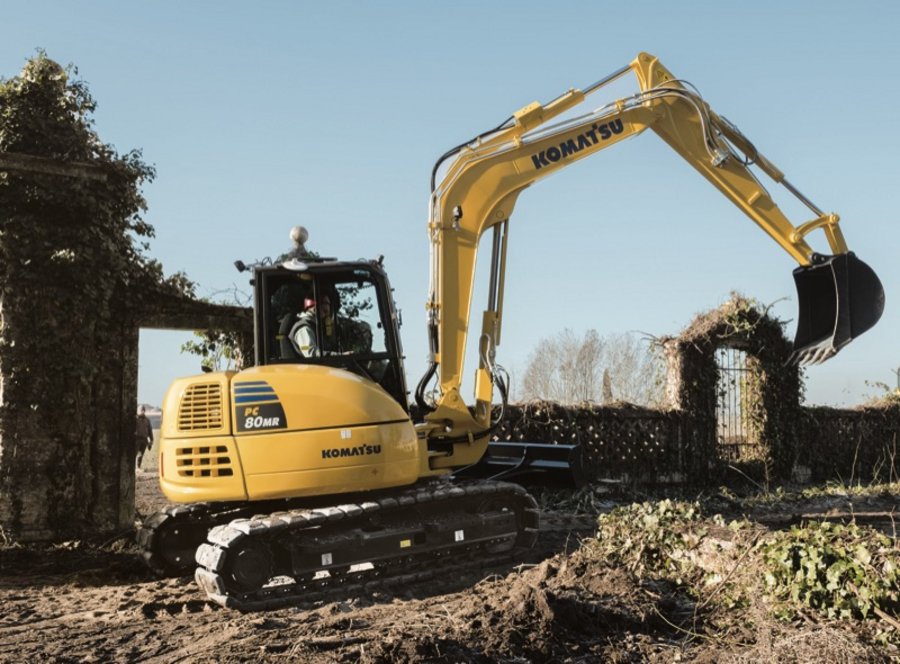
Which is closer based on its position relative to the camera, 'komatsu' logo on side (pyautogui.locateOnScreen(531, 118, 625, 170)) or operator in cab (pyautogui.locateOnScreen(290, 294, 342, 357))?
operator in cab (pyautogui.locateOnScreen(290, 294, 342, 357))

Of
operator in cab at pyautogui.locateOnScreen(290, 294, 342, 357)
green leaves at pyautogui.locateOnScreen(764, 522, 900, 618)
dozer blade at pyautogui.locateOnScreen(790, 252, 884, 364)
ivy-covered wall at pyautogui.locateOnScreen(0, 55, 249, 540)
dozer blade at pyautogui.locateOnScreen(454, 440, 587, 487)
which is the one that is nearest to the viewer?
green leaves at pyautogui.locateOnScreen(764, 522, 900, 618)

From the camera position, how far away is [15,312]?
10.1 metres

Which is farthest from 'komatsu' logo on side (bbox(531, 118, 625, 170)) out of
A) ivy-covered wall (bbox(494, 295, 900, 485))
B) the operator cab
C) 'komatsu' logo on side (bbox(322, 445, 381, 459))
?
ivy-covered wall (bbox(494, 295, 900, 485))

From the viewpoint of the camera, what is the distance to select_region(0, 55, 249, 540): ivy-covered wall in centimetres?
1013

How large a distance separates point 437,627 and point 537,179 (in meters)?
4.79

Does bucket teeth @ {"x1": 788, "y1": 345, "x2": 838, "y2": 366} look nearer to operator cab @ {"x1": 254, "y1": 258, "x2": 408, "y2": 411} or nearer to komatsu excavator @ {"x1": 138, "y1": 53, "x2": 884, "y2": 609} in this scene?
komatsu excavator @ {"x1": 138, "y1": 53, "x2": 884, "y2": 609}

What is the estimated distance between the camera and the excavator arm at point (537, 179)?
27.1ft

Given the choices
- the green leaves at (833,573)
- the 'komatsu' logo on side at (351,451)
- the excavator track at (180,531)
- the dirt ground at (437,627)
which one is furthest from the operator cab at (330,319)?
the green leaves at (833,573)

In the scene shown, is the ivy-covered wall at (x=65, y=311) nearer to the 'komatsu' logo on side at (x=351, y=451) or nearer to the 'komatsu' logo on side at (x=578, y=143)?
the 'komatsu' logo on side at (x=351, y=451)

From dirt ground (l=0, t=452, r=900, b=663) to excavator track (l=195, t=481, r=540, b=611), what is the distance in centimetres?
23

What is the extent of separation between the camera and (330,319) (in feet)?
24.9

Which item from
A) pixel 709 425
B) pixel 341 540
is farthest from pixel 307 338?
pixel 709 425

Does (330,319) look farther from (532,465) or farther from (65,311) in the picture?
A: (65,311)

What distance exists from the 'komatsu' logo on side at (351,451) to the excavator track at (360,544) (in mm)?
446
